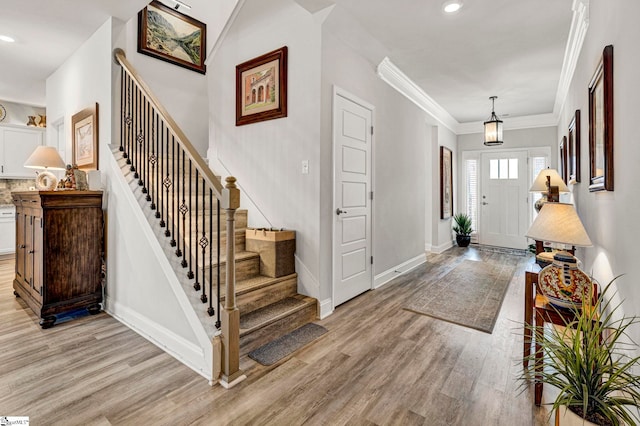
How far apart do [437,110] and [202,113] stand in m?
4.21

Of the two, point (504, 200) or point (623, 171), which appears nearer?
point (623, 171)

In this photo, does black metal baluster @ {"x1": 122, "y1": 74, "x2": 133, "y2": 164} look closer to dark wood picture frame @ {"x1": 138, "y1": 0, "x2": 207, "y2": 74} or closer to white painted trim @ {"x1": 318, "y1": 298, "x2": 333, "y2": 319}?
dark wood picture frame @ {"x1": 138, "y1": 0, "x2": 207, "y2": 74}

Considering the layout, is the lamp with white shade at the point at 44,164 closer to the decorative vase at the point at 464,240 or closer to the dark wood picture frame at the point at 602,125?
the dark wood picture frame at the point at 602,125

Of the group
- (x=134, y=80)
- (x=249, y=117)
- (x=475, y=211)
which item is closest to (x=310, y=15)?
(x=249, y=117)

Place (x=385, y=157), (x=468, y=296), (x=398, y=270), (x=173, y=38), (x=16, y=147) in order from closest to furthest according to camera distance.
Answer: (x=468, y=296)
(x=173, y=38)
(x=385, y=157)
(x=398, y=270)
(x=16, y=147)

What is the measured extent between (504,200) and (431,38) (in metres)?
4.72

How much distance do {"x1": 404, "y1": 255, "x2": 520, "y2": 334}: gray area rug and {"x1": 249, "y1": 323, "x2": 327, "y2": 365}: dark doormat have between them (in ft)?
3.71

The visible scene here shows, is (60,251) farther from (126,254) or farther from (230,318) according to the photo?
(230,318)

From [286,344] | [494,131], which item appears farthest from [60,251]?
[494,131]

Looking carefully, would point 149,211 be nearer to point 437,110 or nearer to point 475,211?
point 437,110

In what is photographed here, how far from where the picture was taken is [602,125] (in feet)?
6.22

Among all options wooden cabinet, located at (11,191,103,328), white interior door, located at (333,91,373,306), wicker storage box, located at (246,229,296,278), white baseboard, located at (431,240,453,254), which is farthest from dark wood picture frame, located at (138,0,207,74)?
white baseboard, located at (431,240,453,254)

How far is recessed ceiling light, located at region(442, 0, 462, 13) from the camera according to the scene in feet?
9.27

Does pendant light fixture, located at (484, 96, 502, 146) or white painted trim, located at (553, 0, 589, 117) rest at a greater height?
white painted trim, located at (553, 0, 589, 117)
